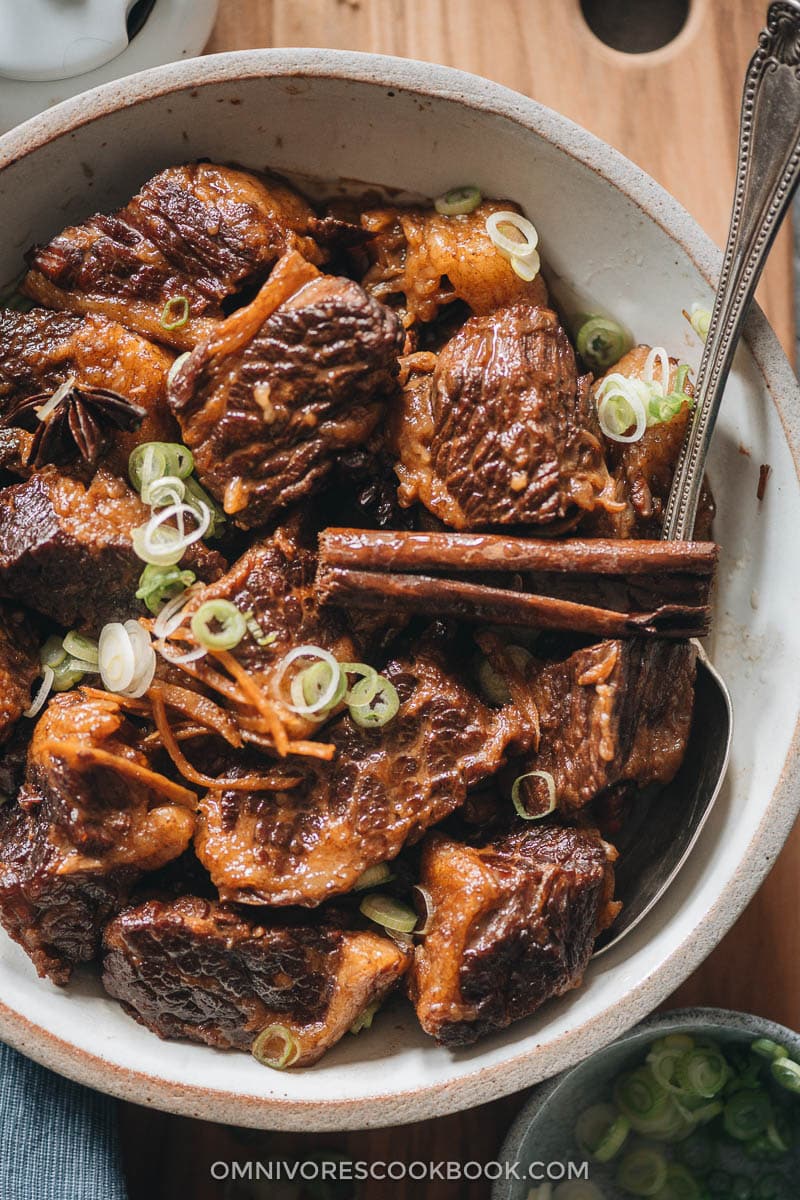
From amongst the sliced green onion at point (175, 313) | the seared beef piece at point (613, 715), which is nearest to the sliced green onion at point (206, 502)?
the sliced green onion at point (175, 313)

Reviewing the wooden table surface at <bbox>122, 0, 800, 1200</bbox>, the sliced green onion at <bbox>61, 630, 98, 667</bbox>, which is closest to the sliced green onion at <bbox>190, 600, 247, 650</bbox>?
the sliced green onion at <bbox>61, 630, 98, 667</bbox>

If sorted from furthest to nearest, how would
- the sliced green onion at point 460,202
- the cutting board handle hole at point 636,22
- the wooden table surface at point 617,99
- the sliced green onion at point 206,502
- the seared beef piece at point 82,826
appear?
the cutting board handle hole at point 636,22, the wooden table surface at point 617,99, the sliced green onion at point 460,202, the sliced green onion at point 206,502, the seared beef piece at point 82,826

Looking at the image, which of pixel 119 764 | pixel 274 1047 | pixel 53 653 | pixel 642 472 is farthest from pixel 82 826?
pixel 642 472

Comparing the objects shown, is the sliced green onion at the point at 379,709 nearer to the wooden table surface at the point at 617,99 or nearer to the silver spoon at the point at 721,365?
the silver spoon at the point at 721,365

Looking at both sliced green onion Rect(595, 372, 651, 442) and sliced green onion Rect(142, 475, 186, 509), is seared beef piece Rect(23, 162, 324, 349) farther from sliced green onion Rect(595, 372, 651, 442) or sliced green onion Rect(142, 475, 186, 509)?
sliced green onion Rect(595, 372, 651, 442)

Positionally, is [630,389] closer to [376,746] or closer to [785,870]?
[376,746]

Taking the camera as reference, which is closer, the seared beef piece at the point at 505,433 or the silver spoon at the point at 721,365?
the silver spoon at the point at 721,365
